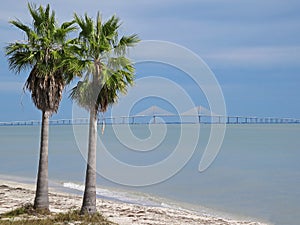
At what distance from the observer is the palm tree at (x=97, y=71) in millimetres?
15500

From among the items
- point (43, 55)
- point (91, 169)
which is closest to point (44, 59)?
point (43, 55)

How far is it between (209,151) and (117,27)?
59.8 meters

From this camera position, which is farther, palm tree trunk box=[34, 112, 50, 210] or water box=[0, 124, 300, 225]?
water box=[0, 124, 300, 225]

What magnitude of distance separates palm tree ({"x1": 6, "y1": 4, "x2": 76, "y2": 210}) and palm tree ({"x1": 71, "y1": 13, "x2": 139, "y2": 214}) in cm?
69

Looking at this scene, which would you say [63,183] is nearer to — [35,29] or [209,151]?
[35,29]

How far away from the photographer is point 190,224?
1797cm

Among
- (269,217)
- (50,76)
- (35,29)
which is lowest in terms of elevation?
(269,217)

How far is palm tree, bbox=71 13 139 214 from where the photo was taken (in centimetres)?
1550

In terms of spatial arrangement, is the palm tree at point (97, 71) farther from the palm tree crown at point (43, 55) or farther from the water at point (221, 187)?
the water at point (221, 187)

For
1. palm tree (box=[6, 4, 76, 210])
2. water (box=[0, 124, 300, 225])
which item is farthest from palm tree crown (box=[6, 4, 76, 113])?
water (box=[0, 124, 300, 225])

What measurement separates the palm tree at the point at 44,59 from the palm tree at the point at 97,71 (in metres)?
0.69

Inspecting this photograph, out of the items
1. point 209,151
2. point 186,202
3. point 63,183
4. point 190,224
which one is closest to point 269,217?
point 186,202

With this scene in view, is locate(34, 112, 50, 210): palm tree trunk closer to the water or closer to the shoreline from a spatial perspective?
the shoreline

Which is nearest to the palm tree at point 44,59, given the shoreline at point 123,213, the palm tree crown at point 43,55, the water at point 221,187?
the palm tree crown at point 43,55
